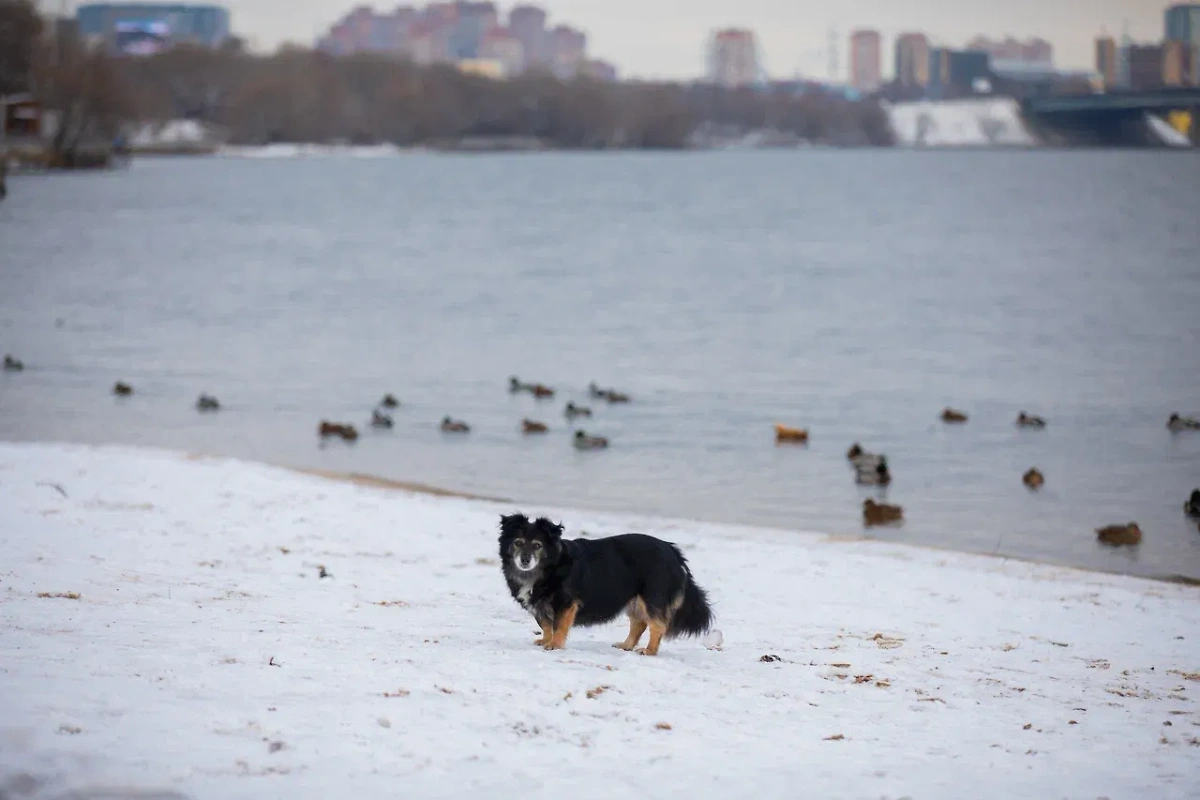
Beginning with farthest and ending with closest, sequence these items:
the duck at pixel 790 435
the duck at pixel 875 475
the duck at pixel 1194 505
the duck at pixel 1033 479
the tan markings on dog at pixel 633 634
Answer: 1. the duck at pixel 790 435
2. the duck at pixel 1033 479
3. the duck at pixel 875 475
4. the duck at pixel 1194 505
5. the tan markings on dog at pixel 633 634

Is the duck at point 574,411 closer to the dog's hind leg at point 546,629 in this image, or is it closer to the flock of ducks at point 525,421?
the flock of ducks at point 525,421

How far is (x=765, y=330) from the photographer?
45.5 metres

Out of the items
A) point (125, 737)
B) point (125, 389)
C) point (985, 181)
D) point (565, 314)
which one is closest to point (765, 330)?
point (565, 314)

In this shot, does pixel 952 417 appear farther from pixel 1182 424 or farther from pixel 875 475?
pixel 875 475

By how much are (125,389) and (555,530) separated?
74.3 ft

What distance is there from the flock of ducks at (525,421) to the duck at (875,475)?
4.58m

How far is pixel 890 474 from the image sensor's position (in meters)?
22.8

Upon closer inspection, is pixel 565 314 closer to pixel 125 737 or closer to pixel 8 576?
pixel 8 576

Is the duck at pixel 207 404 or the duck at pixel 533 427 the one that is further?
the duck at pixel 207 404

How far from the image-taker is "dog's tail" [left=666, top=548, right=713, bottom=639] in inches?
380

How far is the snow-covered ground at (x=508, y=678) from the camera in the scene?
703cm

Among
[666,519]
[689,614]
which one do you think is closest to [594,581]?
[689,614]

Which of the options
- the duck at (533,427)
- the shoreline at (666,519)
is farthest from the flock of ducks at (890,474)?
the duck at (533,427)

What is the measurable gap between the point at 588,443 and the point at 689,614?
585 inches
